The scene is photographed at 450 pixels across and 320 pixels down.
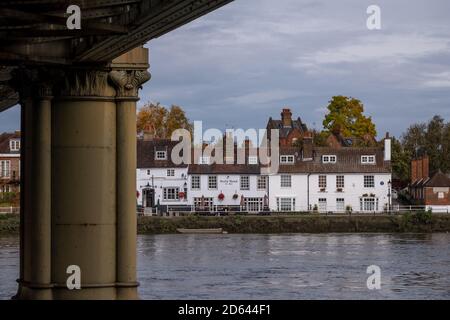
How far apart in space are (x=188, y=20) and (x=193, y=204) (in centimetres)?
7679

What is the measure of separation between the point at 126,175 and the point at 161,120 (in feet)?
306

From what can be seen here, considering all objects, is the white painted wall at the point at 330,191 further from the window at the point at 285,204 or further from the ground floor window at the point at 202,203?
the ground floor window at the point at 202,203

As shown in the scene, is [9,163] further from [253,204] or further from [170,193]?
[253,204]

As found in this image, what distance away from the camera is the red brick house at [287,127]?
378ft

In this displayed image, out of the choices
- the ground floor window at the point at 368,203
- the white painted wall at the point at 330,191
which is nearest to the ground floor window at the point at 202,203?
the white painted wall at the point at 330,191

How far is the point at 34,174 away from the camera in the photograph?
20812mm

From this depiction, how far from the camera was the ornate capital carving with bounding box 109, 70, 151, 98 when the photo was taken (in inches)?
806

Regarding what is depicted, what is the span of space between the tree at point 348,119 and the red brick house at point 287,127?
4332 millimetres

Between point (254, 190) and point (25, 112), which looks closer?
point (25, 112)

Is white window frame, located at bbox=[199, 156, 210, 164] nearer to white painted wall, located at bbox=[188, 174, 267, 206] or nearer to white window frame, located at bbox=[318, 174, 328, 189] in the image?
white painted wall, located at bbox=[188, 174, 267, 206]

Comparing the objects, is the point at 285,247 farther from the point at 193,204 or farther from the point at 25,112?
the point at 25,112
